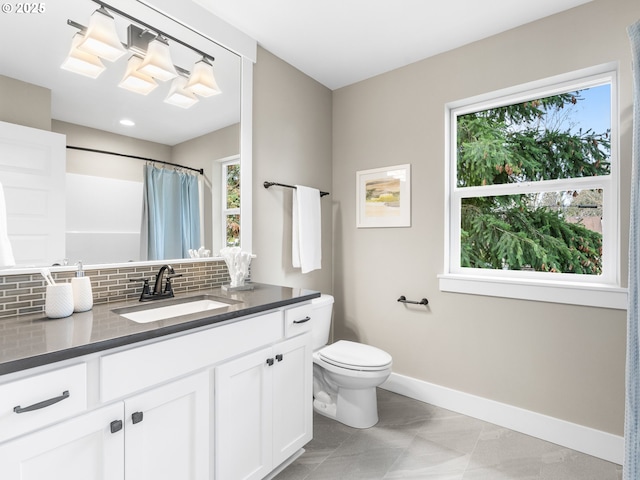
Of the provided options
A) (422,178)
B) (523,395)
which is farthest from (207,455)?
(422,178)

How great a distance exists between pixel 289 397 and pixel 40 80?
1800 millimetres

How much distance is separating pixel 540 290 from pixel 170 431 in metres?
2.10

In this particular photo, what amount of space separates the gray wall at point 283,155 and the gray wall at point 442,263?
6.3 inches

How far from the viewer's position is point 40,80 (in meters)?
1.40

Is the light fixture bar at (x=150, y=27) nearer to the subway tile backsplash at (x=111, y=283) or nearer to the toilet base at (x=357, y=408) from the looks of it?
the subway tile backsplash at (x=111, y=283)

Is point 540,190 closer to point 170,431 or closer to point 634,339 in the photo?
point 634,339

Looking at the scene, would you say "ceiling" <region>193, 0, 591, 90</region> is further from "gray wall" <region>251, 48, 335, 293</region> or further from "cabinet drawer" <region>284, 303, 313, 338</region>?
"cabinet drawer" <region>284, 303, 313, 338</region>

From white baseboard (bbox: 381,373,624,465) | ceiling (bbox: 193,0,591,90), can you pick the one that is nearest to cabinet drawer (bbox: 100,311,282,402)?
white baseboard (bbox: 381,373,624,465)

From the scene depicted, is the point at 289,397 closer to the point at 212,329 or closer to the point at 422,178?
the point at 212,329

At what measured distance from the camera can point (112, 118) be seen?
1624 millimetres

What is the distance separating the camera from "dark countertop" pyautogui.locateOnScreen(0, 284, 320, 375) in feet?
2.95

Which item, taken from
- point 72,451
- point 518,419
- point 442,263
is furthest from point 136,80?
point 518,419

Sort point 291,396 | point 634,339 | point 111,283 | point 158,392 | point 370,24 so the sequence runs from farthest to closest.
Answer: point 370,24
point 291,396
point 111,283
point 634,339
point 158,392

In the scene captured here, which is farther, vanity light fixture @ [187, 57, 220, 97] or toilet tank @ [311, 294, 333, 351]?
toilet tank @ [311, 294, 333, 351]
